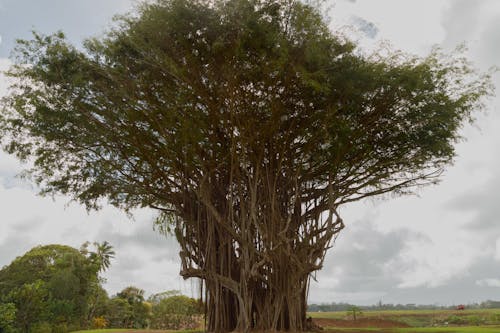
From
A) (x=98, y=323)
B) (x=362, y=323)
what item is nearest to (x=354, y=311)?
(x=362, y=323)

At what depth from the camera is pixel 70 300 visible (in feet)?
83.4

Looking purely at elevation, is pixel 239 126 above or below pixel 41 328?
above

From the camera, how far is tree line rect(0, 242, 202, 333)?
874 inches

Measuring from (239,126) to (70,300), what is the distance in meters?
20.0

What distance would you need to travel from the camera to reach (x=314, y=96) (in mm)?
9555

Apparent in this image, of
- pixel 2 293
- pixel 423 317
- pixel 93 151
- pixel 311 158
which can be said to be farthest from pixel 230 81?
pixel 2 293

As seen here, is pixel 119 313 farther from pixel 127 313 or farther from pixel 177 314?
pixel 177 314

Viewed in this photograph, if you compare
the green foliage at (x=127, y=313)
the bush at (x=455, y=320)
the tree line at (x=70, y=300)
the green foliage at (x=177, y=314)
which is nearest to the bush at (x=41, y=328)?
the tree line at (x=70, y=300)

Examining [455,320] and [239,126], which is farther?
[455,320]

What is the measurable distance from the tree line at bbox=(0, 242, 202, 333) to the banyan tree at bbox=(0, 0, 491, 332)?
779cm

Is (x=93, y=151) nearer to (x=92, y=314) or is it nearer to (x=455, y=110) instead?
(x=455, y=110)

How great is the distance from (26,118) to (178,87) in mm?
4029

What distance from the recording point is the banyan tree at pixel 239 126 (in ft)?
28.3

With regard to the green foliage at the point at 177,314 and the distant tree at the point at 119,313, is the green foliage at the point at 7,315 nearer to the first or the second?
the green foliage at the point at 177,314
